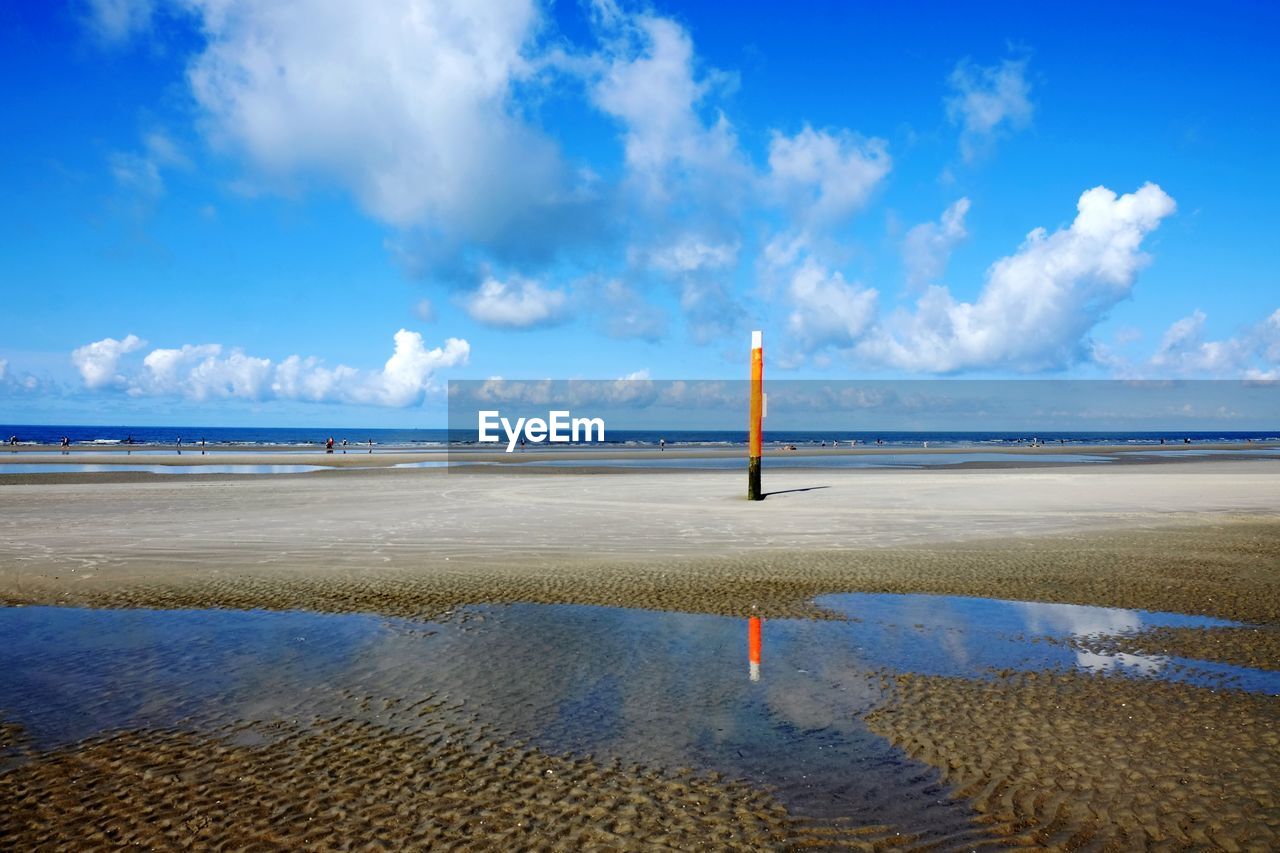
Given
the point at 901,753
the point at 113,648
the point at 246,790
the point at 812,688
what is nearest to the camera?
the point at 246,790

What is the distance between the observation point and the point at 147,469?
147ft

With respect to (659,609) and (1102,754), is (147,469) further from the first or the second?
(1102,754)

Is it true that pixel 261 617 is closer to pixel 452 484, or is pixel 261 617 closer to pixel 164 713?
pixel 164 713

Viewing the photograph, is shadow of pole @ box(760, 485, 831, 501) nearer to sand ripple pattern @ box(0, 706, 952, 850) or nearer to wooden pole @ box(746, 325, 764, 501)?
wooden pole @ box(746, 325, 764, 501)

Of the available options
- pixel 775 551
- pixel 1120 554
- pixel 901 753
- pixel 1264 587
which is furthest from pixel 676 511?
pixel 901 753

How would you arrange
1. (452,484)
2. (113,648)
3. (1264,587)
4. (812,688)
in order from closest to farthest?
(812,688), (113,648), (1264,587), (452,484)

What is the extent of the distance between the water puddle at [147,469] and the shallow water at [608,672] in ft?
116

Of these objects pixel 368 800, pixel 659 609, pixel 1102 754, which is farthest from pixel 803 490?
pixel 368 800

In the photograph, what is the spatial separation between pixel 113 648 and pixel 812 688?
24.7 ft

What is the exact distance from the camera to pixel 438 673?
26.2 feet

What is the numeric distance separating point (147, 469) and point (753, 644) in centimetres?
4598

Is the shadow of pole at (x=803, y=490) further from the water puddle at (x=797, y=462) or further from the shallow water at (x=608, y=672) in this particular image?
the shallow water at (x=608, y=672)

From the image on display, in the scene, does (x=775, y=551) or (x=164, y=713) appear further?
(x=775, y=551)

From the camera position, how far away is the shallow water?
6.03m
